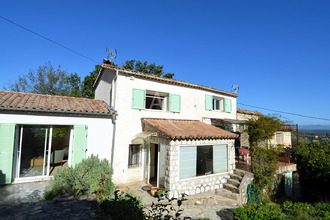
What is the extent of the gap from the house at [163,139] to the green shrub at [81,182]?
2796 mm

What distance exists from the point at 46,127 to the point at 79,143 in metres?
2.69

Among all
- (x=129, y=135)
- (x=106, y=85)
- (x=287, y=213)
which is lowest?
(x=287, y=213)

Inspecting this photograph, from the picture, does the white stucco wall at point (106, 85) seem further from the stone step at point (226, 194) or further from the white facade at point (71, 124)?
the stone step at point (226, 194)

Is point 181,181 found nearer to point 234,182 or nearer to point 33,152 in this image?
point 234,182

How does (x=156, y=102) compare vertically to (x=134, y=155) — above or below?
above

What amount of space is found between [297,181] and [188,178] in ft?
38.2

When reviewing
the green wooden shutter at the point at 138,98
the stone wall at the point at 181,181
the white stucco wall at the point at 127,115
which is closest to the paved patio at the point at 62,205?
the stone wall at the point at 181,181

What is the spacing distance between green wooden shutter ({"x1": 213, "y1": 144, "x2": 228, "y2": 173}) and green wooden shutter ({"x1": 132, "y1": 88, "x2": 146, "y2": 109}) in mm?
6550

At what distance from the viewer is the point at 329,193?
38.1 ft

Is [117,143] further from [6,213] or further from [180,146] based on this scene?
[6,213]

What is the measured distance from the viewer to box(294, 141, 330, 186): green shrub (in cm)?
1184

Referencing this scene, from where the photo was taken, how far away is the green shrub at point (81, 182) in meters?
7.43

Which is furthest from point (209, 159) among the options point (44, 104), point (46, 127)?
point (44, 104)

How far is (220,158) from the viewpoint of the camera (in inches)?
497
